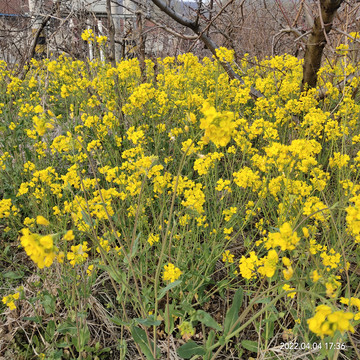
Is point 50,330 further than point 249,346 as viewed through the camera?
Yes

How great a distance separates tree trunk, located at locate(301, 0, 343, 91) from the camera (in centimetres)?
291

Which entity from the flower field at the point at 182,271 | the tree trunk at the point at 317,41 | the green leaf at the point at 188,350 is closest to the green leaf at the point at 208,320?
the flower field at the point at 182,271

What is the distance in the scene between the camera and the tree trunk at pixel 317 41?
2.91 metres

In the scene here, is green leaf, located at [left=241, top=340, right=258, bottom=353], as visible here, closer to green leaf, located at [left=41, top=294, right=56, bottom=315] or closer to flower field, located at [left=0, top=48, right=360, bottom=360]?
flower field, located at [left=0, top=48, right=360, bottom=360]

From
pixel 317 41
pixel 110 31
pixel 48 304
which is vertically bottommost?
pixel 48 304

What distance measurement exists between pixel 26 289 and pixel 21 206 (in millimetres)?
803

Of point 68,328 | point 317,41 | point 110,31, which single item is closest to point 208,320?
point 68,328

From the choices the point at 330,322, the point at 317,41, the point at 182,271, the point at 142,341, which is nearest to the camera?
the point at 330,322

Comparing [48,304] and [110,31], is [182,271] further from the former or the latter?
[110,31]

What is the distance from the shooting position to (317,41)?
326 cm

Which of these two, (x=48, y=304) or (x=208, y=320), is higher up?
(x=208, y=320)

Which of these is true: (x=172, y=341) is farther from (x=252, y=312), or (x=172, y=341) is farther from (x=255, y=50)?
(x=255, y=50)

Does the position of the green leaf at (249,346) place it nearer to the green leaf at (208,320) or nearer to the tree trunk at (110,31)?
the green leaf at (208,320)

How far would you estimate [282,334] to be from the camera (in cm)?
183
